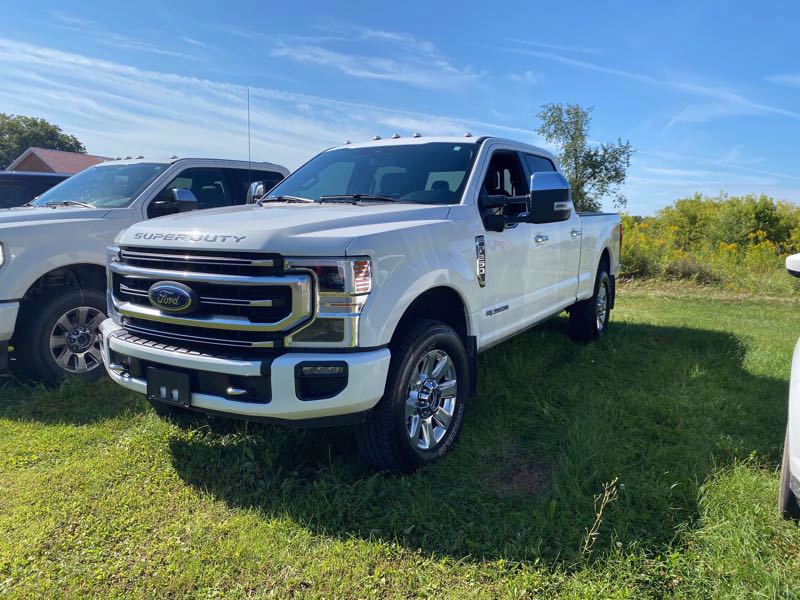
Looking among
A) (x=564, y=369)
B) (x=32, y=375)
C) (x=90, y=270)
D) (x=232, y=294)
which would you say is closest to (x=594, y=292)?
(x=564, y=369)

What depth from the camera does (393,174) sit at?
4.23m

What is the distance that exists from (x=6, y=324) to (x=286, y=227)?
2892 mm

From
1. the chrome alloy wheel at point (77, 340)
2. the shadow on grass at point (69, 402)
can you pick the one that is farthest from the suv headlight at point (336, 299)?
the chrome alloy wheel at point (77, 340)

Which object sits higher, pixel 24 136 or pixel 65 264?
pixel 24 136

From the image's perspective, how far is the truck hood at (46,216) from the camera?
4.58m

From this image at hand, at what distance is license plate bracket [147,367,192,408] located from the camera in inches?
115

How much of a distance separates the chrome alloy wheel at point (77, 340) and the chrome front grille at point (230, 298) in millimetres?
2001

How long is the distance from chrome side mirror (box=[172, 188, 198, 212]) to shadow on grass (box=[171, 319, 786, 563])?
7.98 ft

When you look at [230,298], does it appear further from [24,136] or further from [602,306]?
[24,136]

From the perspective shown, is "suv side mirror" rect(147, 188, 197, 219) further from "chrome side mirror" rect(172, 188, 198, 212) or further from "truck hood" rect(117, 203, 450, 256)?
"truck hood" rect(117, 203, 450, 256)

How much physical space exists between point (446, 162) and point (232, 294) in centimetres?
201

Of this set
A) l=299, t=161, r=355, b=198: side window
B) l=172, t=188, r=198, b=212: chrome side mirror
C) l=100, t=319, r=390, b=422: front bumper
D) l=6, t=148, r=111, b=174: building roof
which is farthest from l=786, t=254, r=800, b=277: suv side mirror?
l=6, t=148, r=111, b=174: building roof

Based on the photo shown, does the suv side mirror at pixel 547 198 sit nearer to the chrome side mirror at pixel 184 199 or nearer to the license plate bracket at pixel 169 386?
the license plate bracket at pixel 169 386

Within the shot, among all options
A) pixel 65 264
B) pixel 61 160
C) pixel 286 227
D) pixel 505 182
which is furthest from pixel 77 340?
pixel 61 160
